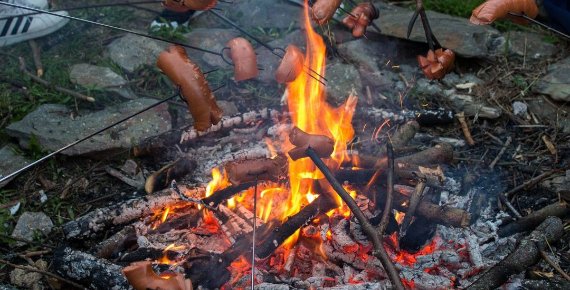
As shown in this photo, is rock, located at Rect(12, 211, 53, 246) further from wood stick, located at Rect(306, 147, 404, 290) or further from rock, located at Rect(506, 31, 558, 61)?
rock, located at Rect(506, 31, 558, 61)

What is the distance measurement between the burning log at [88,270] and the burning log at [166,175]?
0.84 metres

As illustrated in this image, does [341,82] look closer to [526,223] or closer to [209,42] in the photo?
[209,42]

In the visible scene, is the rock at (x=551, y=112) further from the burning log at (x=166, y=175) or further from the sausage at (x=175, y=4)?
the sausage at (x=175, y=4)

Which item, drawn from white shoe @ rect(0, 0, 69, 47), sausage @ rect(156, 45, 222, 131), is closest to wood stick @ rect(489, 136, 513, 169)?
sausage @ rect(156, 45, 222, 131)

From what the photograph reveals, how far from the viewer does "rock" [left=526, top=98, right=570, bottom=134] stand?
199 inches

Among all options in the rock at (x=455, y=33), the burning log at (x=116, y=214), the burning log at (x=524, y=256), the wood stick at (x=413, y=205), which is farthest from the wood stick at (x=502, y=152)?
the burning log at (x=116, y=214)

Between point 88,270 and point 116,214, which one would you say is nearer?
point 88,270

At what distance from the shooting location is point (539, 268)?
3.57 meters

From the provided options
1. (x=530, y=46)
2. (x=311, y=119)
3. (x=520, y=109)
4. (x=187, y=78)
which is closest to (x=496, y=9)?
(x=311, y=119)

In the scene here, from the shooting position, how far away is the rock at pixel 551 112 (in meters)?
5.06

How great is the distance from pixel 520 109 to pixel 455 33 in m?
1.17

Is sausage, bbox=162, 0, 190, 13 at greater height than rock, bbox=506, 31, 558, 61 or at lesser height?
greater

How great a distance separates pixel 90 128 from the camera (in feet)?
16.2

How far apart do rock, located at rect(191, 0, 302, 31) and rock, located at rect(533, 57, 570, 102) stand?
2680 mm
